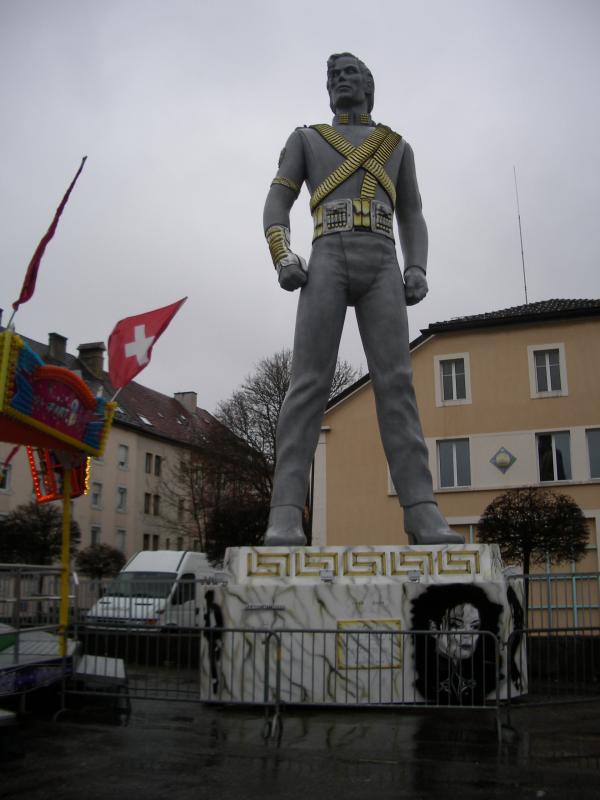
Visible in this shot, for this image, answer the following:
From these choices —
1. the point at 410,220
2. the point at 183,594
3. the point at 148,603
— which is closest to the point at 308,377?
the point at 410,220

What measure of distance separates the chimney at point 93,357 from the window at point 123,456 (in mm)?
4790

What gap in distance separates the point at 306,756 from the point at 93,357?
44.1 m

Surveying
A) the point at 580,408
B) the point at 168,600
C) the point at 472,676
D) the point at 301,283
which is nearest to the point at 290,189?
the point at 301,283

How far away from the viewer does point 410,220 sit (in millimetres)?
9164

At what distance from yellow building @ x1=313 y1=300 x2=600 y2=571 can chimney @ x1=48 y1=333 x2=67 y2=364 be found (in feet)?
73.4

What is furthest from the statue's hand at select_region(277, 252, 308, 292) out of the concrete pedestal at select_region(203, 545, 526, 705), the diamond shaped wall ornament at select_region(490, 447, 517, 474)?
the diamond shaped wall ornament at select_region(490, 447, 517, 474)

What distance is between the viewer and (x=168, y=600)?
1381 cm

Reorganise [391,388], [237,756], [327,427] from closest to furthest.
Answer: [237,756] < [391,388] < [327,427]

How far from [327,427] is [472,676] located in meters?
20.0

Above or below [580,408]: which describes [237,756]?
below

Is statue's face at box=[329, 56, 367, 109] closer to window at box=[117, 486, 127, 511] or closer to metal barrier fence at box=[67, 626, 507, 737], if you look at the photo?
metal barrier fence at box=[67, 626, 507, 737]

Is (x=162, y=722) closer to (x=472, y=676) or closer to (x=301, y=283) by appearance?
(x=472, y=676)

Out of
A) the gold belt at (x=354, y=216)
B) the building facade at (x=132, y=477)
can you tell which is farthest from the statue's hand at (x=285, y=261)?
the building facade at (x=132, y=477)

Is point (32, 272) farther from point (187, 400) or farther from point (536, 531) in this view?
point (187, 400)
